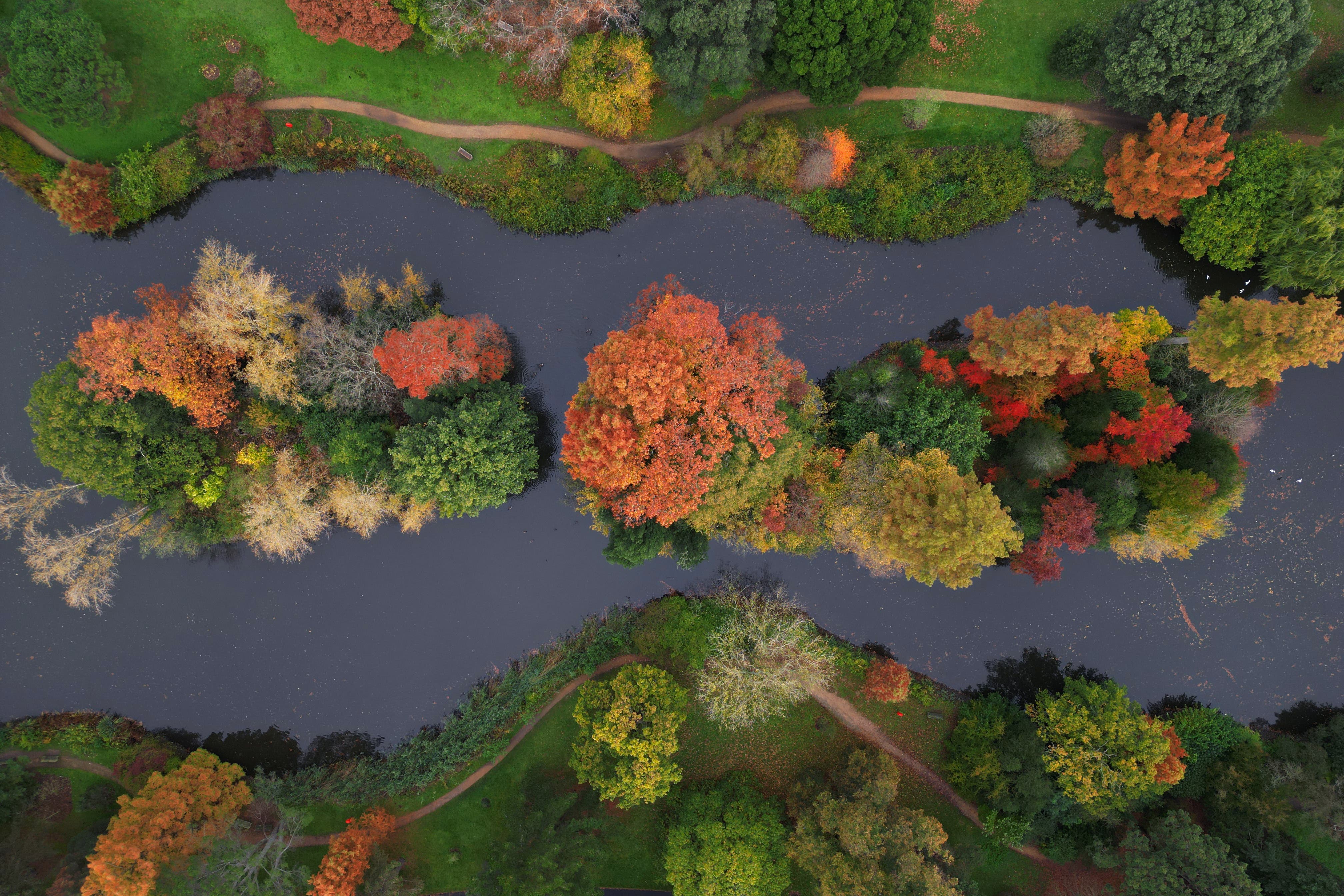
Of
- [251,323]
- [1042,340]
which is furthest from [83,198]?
[1042,340]

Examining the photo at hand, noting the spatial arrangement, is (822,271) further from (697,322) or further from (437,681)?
(437,681)

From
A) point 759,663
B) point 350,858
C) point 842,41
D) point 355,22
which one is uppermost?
point 355,22

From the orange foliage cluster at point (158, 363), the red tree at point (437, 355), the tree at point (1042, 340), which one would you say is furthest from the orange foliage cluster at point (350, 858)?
the tree at point (1042, 340)

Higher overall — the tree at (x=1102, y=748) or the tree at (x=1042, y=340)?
the tree at (x=1042, y=340)

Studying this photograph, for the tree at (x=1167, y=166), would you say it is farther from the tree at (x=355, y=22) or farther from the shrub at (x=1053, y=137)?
the tree at (x=355, y=22)

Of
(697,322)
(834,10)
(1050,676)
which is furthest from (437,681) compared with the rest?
(834,10)

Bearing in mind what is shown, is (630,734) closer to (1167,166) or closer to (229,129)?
(229,129)

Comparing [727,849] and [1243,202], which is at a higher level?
[1243,202]

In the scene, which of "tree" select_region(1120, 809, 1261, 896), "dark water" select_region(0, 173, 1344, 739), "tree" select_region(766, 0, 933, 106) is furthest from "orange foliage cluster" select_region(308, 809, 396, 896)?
"tree" select_region(766, 0, 933, 106)
